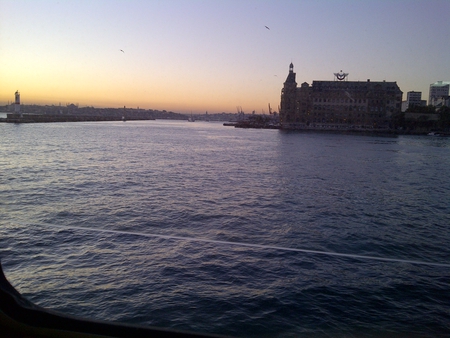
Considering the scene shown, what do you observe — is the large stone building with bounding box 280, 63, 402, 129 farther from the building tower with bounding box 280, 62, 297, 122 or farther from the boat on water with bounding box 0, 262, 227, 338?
the boat on water with bounding box 0, 262, 227, 338

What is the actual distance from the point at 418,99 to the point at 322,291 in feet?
186

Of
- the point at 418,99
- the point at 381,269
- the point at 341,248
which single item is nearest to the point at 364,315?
the point at 381,269

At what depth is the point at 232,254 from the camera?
13.1 ft

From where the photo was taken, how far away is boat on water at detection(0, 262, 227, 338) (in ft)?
3.34

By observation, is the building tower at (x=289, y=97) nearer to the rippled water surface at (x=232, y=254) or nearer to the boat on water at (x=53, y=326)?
the rippled water surface at (x=232, y=254)

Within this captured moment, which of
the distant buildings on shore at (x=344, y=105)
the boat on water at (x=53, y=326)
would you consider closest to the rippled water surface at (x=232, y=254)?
the boat on water at (x=53, y=326)

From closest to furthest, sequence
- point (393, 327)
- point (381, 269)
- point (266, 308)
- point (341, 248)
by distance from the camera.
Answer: point (393, 327), point (266, 308), point (381, 269), point (341, 248)

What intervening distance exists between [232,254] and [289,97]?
44.4 m

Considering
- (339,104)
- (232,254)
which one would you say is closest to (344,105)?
(339,104)

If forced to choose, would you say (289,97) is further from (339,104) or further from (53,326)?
(53,326)

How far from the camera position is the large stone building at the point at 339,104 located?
42.3 m

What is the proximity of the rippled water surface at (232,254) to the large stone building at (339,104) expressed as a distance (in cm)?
3656

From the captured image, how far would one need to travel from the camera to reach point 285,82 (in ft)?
157

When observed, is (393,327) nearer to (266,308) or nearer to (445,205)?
(266,308)
